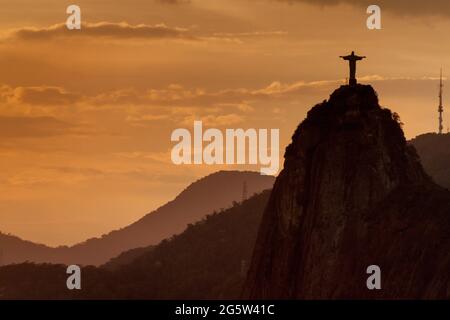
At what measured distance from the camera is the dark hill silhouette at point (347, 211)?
5492 inches

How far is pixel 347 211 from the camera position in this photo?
146 metres

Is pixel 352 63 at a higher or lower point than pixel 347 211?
higher

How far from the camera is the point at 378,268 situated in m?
139

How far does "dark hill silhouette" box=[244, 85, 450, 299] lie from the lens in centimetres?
13950

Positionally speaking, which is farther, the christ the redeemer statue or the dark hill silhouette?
the christ the redeemer statue

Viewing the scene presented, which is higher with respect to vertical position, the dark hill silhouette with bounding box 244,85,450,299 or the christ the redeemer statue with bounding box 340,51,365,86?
the christ the redeemer statue with bounding box 340,51,365,86

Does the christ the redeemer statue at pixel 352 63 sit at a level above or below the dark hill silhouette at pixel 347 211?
above

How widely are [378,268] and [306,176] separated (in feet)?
46.8

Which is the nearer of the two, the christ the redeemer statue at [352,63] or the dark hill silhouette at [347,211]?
the dark hill silhouette at [347,211]

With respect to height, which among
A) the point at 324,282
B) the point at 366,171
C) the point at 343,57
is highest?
the point at 343,57

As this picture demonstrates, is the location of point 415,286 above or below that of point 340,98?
below
